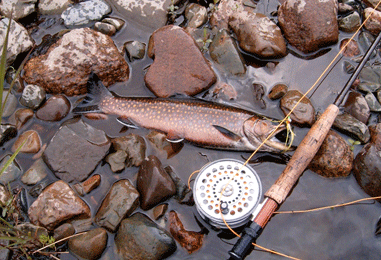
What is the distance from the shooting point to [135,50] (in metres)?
4.03

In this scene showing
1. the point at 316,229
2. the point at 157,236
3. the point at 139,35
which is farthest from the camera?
the point at 139,35

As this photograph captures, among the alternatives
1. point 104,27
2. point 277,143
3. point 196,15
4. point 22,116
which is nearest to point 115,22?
point 104,27

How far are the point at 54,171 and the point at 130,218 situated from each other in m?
1.12

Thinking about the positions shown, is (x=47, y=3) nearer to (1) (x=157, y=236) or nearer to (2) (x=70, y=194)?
(2) (x=70, y=194)

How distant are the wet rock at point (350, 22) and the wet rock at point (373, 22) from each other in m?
0.13

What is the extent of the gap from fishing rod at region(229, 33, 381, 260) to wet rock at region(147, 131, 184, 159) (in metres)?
1.31

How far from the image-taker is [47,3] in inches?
169

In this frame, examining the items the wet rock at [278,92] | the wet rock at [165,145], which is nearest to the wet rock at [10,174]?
the wet rock at [165,145]

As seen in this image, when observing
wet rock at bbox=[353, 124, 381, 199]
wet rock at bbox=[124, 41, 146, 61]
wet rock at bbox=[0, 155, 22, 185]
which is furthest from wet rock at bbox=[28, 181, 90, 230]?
wet rock at bbox=[353, 124, 381, 199]

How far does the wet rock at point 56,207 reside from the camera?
3158 mm

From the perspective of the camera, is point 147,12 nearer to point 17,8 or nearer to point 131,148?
point 17,8

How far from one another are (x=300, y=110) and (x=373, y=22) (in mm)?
1868

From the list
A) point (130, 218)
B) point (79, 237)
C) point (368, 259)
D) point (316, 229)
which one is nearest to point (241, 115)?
point (316, 229)

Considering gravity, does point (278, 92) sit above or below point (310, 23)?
below
